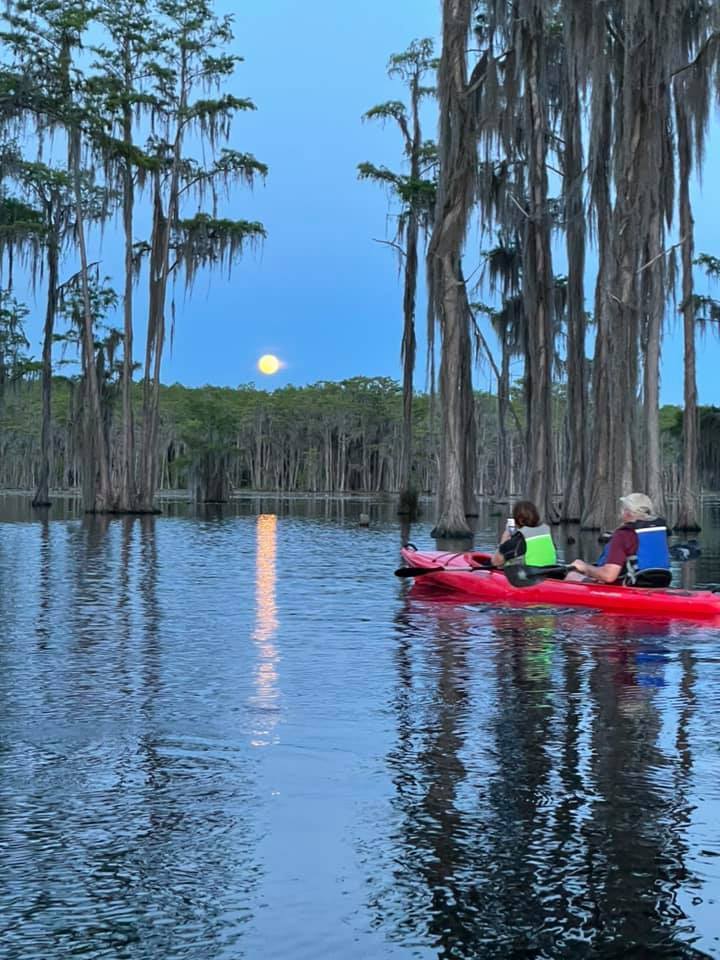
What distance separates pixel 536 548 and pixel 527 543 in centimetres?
12

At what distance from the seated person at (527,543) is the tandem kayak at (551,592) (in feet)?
0.90

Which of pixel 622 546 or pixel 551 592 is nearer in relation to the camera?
pixel 622 546

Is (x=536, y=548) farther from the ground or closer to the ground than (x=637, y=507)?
closer to the ground

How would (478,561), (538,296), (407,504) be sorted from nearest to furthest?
(478,561) < (538,296) < (407,504)

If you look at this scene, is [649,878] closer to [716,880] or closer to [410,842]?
[716,880]

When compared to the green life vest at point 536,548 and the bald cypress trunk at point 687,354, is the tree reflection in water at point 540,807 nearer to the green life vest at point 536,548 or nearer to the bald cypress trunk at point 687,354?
the green life vest at point 536,548

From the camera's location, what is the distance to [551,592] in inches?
572

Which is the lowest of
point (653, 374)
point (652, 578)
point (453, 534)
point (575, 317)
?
point (652, 578)

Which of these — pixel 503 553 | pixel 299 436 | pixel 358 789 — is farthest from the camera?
pixel 299 436

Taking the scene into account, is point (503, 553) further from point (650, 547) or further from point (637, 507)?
point (637, 507)

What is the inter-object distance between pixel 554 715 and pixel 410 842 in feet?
10.0

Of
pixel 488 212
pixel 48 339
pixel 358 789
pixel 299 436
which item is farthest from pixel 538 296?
pixel 299 436

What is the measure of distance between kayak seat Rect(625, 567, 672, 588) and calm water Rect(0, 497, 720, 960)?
2.96 feet

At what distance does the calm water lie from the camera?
4.36 metres
